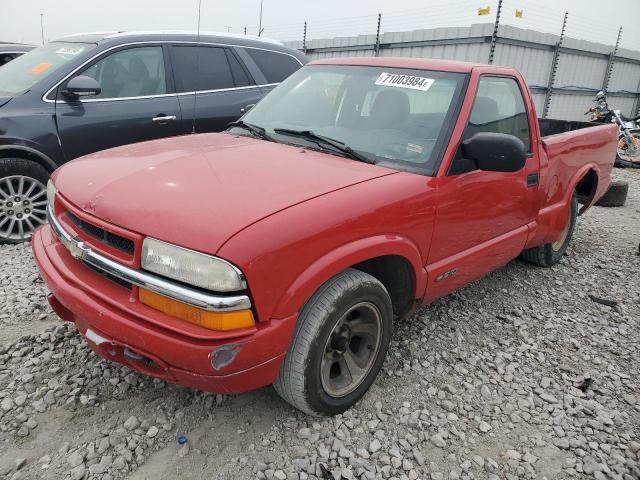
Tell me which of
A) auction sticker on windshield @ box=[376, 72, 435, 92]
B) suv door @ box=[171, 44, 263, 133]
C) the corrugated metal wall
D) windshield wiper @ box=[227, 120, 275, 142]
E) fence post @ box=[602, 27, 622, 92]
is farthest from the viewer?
fence post @ box=[602, 27, 622, 92]

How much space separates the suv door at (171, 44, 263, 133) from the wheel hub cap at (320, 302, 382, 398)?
3213 millimetres

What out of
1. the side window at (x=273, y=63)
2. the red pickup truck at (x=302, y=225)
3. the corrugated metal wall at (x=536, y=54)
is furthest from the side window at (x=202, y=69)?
the corrugated metal wall at (x=536, y=54)

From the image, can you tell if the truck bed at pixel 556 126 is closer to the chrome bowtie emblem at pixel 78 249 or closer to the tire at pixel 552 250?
the tire at pixel 552 250

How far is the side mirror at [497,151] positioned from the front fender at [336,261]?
624 mm

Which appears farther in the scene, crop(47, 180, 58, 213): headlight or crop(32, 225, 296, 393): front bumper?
crop(47, 180, 58, 213): headlight

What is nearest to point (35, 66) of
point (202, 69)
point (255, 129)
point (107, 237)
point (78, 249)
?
point (202, 69)

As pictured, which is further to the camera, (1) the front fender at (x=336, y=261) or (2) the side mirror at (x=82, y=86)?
(2) the side mirror at (x=82, y=86)

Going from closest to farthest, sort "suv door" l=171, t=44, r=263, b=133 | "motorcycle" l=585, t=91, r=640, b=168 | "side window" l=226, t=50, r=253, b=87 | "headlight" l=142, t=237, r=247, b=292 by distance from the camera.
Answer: "headlight" l=142, t=237, r=247, b=292 < "suv door" l=171, t=44, r=263, b=133 < "side window" l=226, t=50, r=253, b=87 < "motorcycle" l=585, t=91, r=640, b=168

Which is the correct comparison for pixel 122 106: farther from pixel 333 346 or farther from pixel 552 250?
pixel 552 250

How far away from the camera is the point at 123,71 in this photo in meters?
4.71

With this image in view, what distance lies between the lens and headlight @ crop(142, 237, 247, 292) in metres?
1.83

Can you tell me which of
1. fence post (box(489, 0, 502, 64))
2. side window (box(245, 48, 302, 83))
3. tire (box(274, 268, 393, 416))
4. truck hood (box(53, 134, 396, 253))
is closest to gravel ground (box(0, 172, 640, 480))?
tire (box(274, 268, 393, 416))

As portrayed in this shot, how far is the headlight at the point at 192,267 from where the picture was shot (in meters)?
1.83

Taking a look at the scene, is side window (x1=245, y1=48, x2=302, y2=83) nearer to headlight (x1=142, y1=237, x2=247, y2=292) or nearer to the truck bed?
the truck bed
